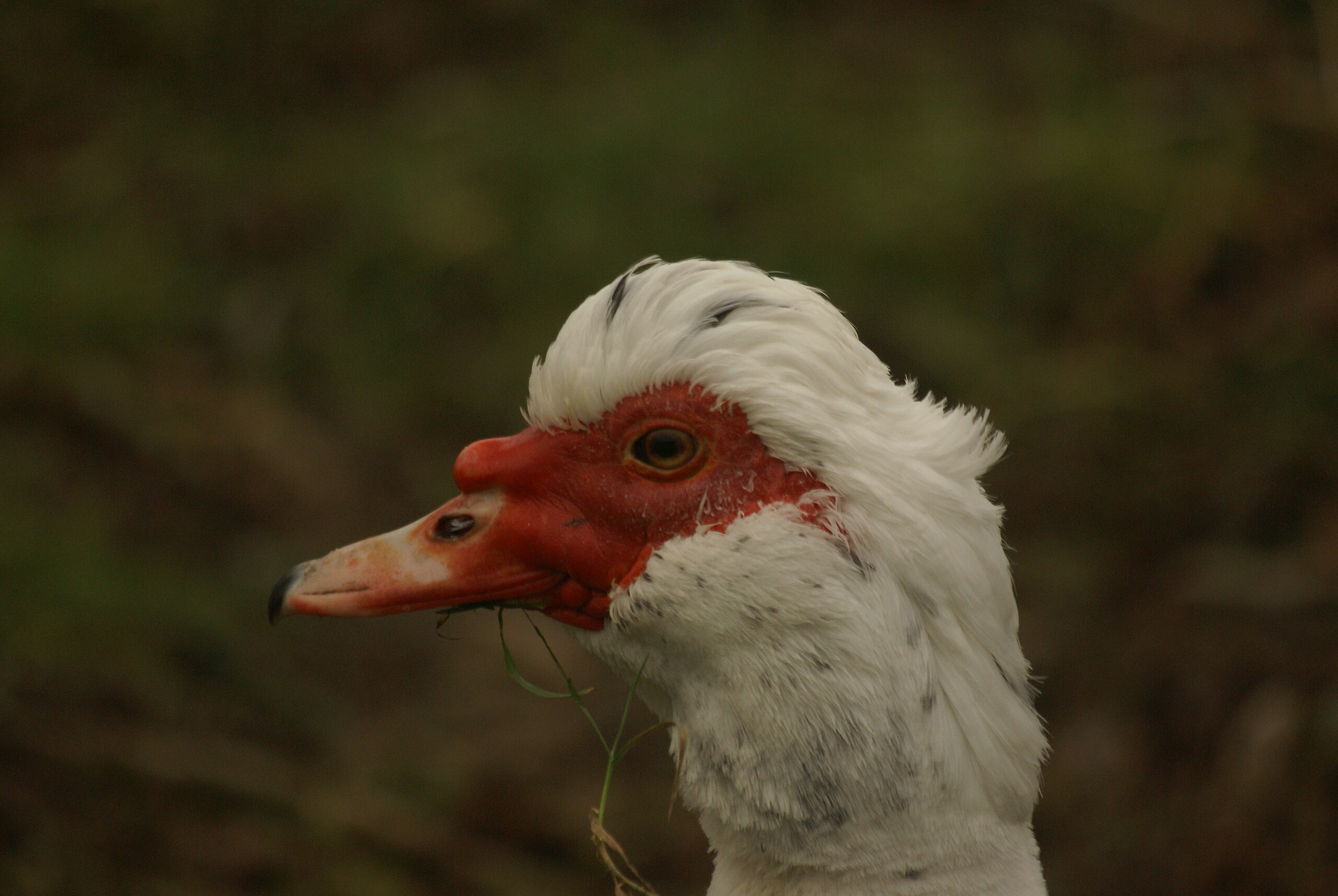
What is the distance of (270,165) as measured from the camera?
6.47 meters

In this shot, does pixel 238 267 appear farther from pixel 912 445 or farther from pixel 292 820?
pixel 912 445

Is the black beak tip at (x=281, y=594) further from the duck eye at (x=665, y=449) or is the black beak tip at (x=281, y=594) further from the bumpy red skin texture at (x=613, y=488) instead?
the duck eye at (x=665, y=449)

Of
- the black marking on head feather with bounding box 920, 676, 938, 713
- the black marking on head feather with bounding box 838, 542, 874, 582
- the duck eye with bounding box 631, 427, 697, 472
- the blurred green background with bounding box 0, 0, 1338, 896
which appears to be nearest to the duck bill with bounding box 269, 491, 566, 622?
the duck eye with bounding box 631, 427, 697, 472

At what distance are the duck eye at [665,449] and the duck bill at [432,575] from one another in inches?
9.9

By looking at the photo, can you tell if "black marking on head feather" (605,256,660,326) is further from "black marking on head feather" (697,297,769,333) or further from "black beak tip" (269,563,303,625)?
"black beak tip" (269,563,303,625)

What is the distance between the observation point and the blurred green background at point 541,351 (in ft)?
14.3

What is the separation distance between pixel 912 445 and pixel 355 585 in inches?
38.5

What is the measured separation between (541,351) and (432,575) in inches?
134

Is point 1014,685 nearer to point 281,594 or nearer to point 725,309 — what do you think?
point 725,309

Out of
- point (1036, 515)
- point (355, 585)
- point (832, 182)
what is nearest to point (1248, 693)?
point (1036, 515)

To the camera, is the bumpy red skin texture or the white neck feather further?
the bumpy red skin texture

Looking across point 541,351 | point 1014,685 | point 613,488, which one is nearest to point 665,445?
point 613,488

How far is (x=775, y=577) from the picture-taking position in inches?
82.0

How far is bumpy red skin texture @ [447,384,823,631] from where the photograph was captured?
7.10 feet
